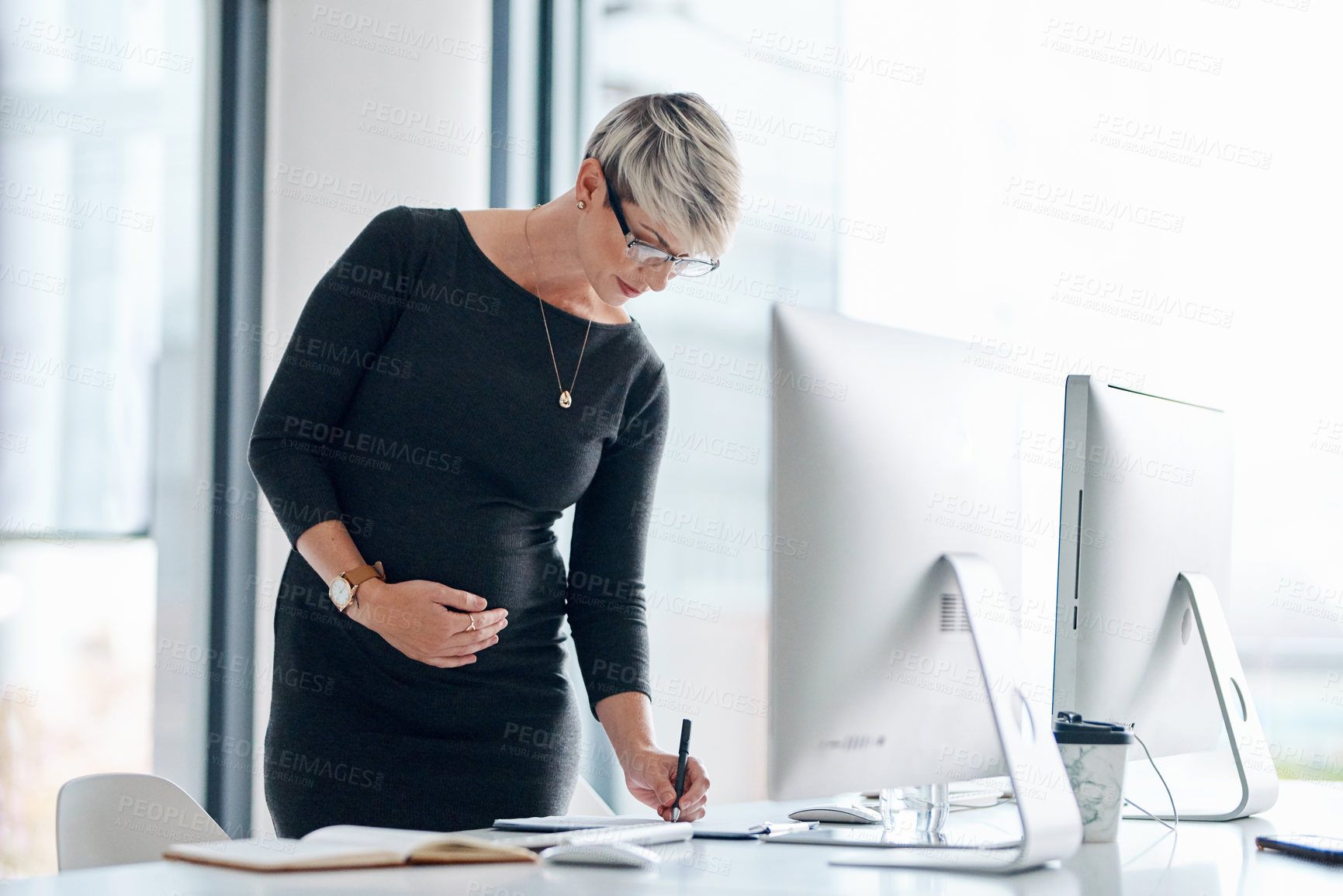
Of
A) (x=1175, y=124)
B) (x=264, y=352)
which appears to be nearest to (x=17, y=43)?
(x=264, y=352)

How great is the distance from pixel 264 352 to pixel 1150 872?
2.52 metres

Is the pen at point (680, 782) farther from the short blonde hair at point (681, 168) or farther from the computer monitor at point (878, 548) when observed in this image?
the short blonde hair at point (681, 168)

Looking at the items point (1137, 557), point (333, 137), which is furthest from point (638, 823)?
point (333, 137)

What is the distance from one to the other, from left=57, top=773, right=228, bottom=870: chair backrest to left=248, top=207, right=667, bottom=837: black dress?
0.39 ft

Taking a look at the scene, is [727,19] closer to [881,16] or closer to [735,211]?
[881,16]

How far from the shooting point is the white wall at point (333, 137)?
293cm

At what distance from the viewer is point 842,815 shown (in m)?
1.35

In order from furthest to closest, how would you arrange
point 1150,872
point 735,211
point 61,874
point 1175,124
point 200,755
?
point 200,755 < point 1175,124 < point 735,211 < point 1150,872 < point 61,874

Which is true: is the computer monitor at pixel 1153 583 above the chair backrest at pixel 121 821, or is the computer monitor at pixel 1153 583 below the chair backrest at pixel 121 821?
above

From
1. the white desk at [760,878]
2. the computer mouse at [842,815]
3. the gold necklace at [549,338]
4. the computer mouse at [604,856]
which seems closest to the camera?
the white desk at [760,878]

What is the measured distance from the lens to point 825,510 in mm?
1023

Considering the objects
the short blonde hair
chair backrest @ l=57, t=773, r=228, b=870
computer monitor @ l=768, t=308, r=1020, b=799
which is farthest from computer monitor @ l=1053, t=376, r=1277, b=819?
chair backrest @ l=57, t=773, r=228, b=870

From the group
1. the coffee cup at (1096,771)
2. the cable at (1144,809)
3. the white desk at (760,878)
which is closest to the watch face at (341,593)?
the white desk at (760,878)

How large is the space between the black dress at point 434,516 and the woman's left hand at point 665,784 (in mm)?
183
